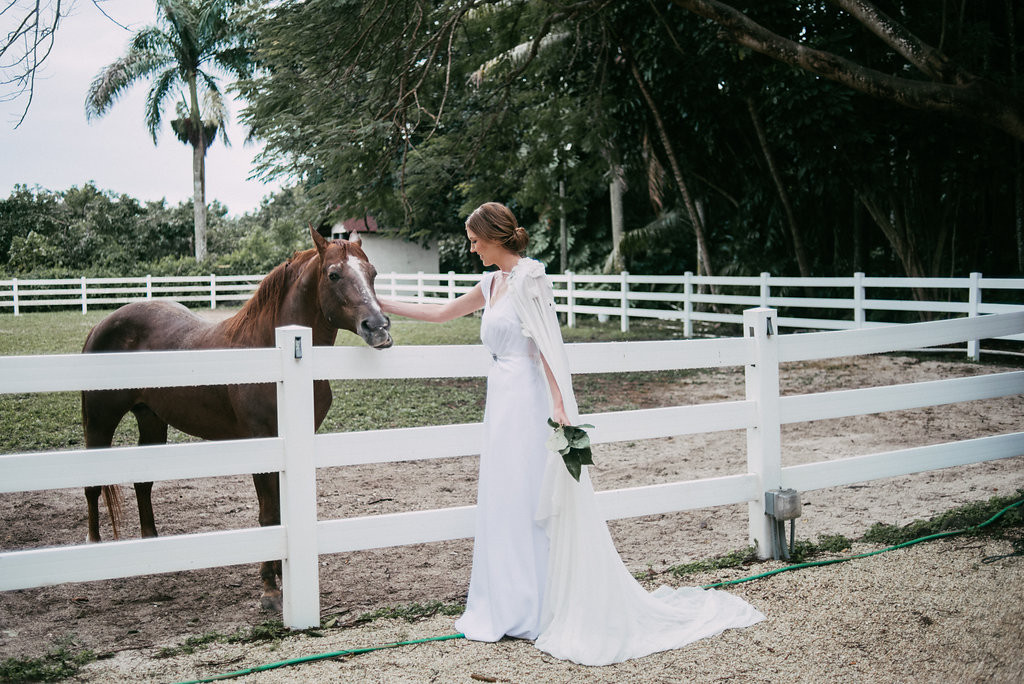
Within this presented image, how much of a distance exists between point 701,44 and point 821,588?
39.7 feet

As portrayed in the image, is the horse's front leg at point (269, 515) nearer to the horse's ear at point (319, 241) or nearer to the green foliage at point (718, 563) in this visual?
the horse's ear at point (319, 241)

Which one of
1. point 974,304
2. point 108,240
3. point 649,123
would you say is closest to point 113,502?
point 974,304

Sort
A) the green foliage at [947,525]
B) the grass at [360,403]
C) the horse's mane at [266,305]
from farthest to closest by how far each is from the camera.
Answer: the grass at [360,403]
the green foliage at [947,525]
the horse's mane at [266,305]

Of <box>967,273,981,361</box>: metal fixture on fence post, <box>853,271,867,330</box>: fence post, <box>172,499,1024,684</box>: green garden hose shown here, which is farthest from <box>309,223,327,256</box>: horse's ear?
<box>853,271,867,330</box>: fence post

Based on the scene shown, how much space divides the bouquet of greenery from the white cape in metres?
0.15

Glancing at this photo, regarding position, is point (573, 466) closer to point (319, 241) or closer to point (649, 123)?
point (319, 241)

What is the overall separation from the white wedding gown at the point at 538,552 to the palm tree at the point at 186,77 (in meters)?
30.9

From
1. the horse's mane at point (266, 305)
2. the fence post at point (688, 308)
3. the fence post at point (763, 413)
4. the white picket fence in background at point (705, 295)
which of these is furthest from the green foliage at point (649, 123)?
the fence post at point (763, 413)

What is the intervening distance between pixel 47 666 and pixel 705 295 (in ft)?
49.1

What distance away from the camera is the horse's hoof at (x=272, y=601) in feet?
13.5

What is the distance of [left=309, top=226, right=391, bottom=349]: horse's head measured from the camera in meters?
3.92

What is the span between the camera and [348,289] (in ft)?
13.5

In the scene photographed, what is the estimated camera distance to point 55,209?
33.4 meters

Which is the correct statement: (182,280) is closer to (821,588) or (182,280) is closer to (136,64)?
(136,64)
